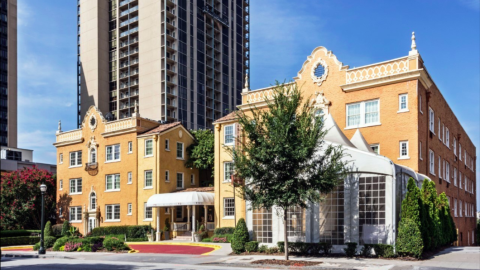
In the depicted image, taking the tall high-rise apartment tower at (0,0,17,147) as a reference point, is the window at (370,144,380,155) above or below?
below

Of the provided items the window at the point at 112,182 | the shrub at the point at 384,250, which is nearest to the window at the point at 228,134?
the window at the point at 112,182

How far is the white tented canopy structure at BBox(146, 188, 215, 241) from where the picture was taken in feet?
127

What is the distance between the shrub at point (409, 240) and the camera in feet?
70.3

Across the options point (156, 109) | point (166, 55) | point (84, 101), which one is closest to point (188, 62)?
point (166, 55)

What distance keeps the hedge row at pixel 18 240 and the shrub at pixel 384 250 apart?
32318 mm

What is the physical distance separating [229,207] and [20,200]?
943 inches

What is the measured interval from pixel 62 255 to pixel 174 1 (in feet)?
201

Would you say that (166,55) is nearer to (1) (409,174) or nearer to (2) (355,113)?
(2) (355,113)

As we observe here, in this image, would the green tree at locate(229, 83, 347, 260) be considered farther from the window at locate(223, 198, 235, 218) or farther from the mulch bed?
the window at locate(223, 198, 235, 218)

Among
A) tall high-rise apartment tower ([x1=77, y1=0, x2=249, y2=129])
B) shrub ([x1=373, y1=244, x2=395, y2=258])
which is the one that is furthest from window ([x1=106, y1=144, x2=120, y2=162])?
tall high-rise apartment tower ([x1=77, y1=0, x2=249, y2=129])

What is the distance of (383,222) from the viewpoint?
23.0 m

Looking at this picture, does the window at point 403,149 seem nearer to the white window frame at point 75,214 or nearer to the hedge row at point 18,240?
the hedge row at point 18,240

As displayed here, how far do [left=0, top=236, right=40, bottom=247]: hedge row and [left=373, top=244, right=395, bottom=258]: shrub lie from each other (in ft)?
106

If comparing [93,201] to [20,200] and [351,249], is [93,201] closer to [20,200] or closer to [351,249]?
[20,200]
